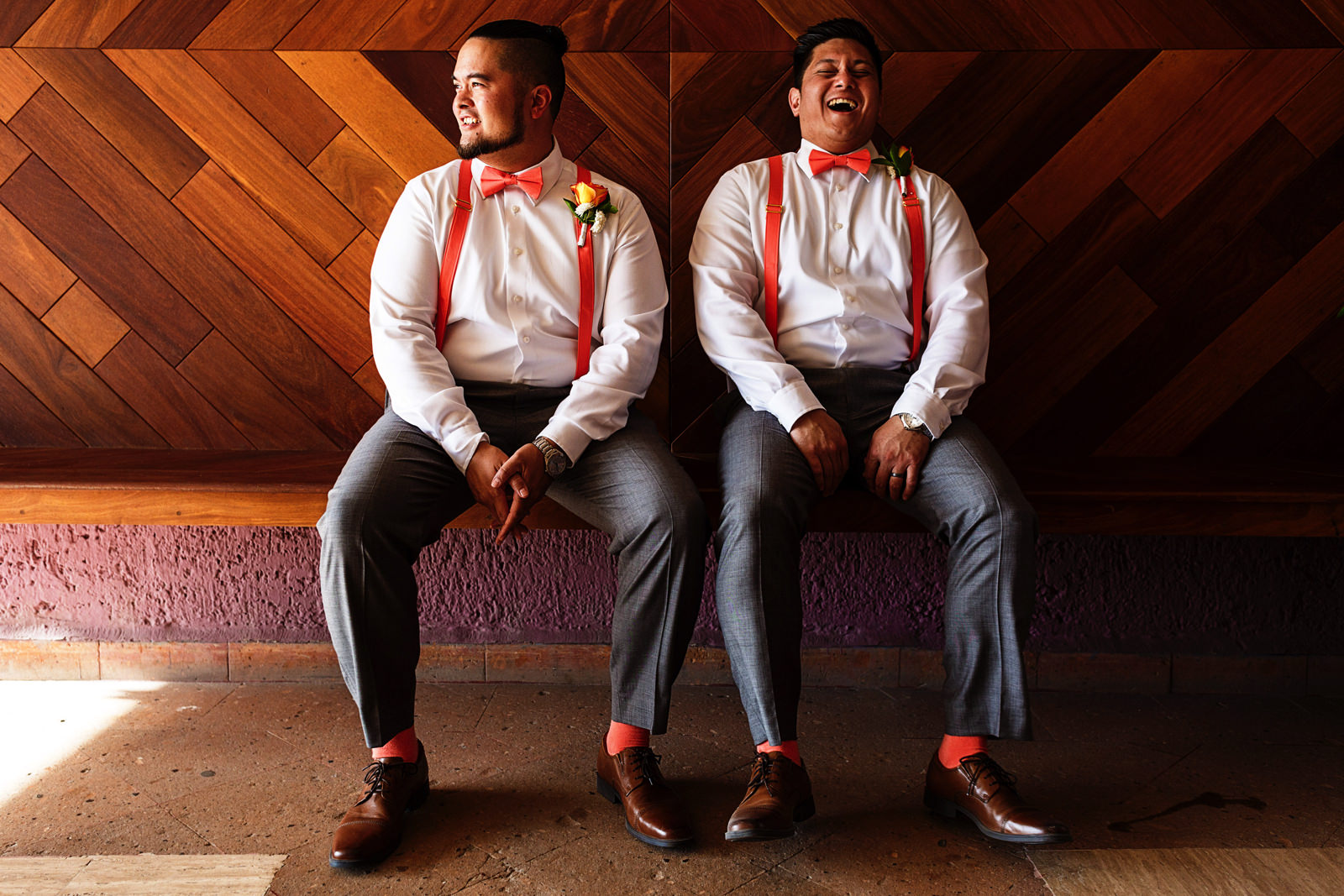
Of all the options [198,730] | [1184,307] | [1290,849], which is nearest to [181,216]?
[198,730]

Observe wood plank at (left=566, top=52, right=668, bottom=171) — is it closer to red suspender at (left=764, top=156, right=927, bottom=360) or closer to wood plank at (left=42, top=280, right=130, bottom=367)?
red suspender at (left=764, top=156, right=927, bottom=360)

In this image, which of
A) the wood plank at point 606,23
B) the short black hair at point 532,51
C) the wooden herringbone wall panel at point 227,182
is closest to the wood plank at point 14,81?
the wooden herringbone wall panel at point 227,182

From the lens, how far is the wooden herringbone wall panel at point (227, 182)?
237 centimetres

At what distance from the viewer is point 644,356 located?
2006 mm

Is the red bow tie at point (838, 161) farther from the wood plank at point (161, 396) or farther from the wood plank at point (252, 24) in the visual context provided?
the wood plank at point (161, 396)

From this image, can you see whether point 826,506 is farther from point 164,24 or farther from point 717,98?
point 164,24

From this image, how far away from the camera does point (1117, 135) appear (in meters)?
2.42

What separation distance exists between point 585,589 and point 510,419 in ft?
2.20

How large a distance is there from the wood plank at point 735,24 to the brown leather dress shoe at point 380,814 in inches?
73.1

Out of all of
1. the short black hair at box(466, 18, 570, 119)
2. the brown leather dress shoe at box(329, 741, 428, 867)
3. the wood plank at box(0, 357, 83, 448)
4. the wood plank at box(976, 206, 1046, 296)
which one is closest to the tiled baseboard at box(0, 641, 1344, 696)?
the wood plank at box(0, 357, 83, 448)

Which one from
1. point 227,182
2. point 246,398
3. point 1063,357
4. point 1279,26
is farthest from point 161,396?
point 1279,26

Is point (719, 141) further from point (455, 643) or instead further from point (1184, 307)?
point (455, 643)

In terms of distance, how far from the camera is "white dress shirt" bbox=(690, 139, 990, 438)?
6.72 feet

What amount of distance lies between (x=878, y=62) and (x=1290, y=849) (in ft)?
6.16
